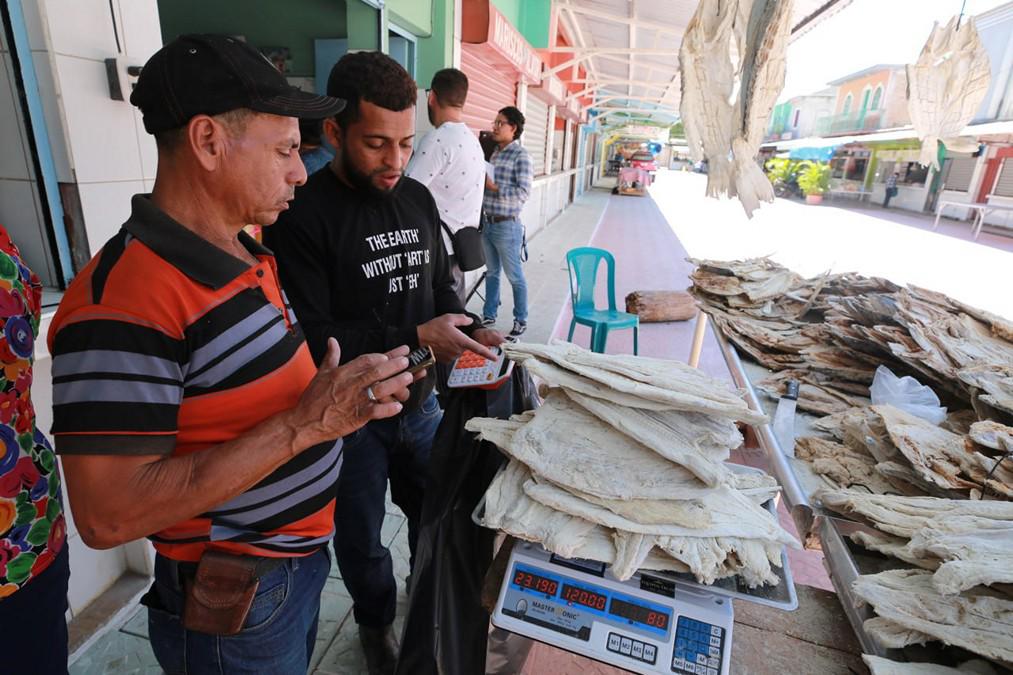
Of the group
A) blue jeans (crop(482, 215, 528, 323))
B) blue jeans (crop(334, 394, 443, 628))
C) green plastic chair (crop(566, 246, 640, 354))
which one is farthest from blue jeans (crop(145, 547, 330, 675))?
blue jeans (crop(482, 215, 528, 323))

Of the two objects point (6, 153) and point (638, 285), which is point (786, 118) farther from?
point (6, 153)

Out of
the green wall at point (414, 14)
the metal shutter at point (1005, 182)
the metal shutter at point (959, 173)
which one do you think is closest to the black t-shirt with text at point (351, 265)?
the green wall at point (414, 14)

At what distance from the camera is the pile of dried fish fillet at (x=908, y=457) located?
128cm

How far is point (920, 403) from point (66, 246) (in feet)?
9.81

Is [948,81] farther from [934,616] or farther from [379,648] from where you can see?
[379,648]

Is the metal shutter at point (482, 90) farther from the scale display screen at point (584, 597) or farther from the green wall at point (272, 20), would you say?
the scale display screen at point (584, 597)

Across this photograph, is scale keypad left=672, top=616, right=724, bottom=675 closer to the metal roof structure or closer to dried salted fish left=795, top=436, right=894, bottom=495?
dried salted fish left=795, top=436, right=894, bottom=495

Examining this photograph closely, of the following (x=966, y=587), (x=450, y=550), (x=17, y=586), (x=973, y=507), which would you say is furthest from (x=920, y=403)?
(x=17, y=586)

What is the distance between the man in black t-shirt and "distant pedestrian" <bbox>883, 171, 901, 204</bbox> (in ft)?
90.8

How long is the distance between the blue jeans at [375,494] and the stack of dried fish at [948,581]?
115 centimetres

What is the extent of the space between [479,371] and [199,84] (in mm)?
841

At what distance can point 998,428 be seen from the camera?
4.51 feet

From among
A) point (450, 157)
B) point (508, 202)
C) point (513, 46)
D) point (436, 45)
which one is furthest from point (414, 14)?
point (513, 46)

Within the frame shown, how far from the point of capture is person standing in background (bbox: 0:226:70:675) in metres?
1.07
